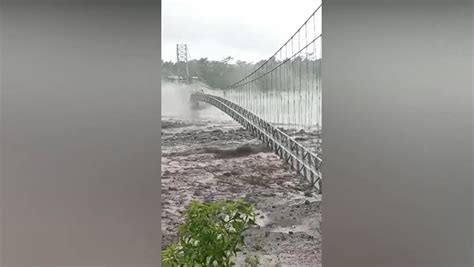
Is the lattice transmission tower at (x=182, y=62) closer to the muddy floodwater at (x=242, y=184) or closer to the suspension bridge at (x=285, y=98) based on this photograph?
the suspension bridge at (x=285, y=98)

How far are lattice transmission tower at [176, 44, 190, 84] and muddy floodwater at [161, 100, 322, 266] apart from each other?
20 cm

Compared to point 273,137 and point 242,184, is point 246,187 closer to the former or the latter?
point 242,184

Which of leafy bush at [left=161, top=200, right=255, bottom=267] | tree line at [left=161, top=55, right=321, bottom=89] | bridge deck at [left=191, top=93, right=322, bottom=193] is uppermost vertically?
tree line at [left=161, top=55, right=321, bottom=89]

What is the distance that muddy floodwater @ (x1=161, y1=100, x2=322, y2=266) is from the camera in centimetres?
259

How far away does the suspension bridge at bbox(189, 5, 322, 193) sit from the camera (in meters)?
2.61

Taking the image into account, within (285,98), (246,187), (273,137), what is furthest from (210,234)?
(285,98)

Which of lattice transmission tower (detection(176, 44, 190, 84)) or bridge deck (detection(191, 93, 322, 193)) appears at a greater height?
lattice transmission tower (detection(176, 44, 190, 84))

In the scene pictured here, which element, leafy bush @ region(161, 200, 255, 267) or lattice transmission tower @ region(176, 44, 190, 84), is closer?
leafy bush @ region(161, 200, 255, 267)

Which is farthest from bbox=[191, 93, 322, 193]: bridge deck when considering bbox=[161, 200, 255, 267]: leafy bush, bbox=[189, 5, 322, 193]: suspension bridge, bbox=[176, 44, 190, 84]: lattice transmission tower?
bbox=[161, 200, 255, 267]: leafy bush

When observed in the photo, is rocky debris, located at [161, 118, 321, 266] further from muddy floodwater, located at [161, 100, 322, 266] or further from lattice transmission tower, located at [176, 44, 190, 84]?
lattice transmission tower, located at [176, 44, 190, 84]

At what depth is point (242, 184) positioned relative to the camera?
2.63 meters

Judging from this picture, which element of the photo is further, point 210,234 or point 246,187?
point 246,187

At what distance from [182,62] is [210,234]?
0.90 metres

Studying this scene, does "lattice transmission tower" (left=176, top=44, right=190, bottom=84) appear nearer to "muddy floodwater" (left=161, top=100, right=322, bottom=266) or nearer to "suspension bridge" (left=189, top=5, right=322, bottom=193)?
"suspension bridge" (left=189, top=5, right=322, bottom=193)
